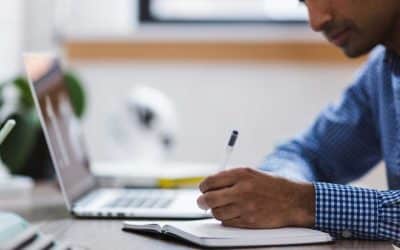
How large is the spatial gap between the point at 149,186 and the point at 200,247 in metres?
0.71

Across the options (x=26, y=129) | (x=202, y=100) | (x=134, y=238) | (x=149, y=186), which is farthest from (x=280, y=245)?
(x=202, y=100)

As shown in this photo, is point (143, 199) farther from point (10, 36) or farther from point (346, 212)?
point (10, 36)

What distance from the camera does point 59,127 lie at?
4.95 ft

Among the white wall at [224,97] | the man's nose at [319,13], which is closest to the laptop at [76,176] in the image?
the man's nose at [319,13]

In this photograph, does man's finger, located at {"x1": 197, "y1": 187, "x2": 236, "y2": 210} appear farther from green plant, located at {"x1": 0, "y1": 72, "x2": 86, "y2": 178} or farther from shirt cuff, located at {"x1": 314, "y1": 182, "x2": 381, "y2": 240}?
green plant, located at {"x1": 0, "y1": 72, "x2": 86, "y2": 178}

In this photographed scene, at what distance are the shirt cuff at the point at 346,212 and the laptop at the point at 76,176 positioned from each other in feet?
0.74

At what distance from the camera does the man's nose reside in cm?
153

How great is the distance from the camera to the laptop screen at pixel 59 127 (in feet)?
4.51

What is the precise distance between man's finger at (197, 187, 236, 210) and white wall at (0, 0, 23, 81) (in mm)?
1608

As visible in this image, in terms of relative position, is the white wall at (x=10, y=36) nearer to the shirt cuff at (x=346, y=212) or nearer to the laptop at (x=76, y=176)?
the laptop at (x=76, y=176)

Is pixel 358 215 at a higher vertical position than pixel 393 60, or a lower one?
lower

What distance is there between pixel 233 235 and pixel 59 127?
0.56m

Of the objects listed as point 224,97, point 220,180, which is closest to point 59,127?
point 220,180

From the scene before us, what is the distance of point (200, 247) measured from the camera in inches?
41.4
